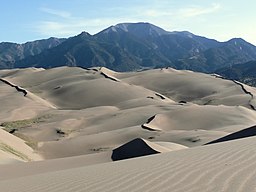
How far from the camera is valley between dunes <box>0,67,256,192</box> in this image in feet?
20.3

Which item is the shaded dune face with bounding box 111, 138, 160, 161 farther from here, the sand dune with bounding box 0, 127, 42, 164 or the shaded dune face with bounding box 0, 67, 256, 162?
the sand dune with bounding box 0, 127, 42, 164

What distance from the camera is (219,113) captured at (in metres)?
28.4

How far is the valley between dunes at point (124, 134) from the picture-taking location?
6.19 m

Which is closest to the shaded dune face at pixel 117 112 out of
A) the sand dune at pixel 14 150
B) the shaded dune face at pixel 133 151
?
the shaded dune face at pixel 133 151

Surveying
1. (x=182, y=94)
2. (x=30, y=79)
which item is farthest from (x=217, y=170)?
(x=30, y=79)

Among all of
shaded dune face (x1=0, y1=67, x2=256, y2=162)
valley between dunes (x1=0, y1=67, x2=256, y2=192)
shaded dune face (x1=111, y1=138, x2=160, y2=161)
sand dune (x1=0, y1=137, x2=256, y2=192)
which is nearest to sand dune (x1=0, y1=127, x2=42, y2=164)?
valley between dunes (x1=0, y1=67, x2=256, y2=192)

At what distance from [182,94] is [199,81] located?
6.48 metres

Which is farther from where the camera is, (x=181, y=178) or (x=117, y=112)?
(x=117, y=112)

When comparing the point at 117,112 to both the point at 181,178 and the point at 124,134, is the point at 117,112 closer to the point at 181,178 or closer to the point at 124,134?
the point at 124,134

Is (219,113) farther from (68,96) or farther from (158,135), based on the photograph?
(68,96)

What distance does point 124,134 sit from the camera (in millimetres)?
21422

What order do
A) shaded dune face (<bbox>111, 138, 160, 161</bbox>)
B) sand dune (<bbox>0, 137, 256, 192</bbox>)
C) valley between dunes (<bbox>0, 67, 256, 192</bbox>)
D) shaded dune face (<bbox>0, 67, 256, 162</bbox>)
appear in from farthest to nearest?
shaded dune face (<bbox>0, 67, 256, 162</bbox>) → shaded dune face (<bbox>111, 138, 160, 161</bbox>) → valley between dunes (<bbox>0, 67, 256, 192</bbox>) → sand dune (<bbox>0, 137, 256, 192</bbox>)

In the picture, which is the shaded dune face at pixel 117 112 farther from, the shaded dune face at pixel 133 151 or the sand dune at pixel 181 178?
the sand dune at pixel 181 178

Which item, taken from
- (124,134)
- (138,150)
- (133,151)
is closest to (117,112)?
(124,134)
